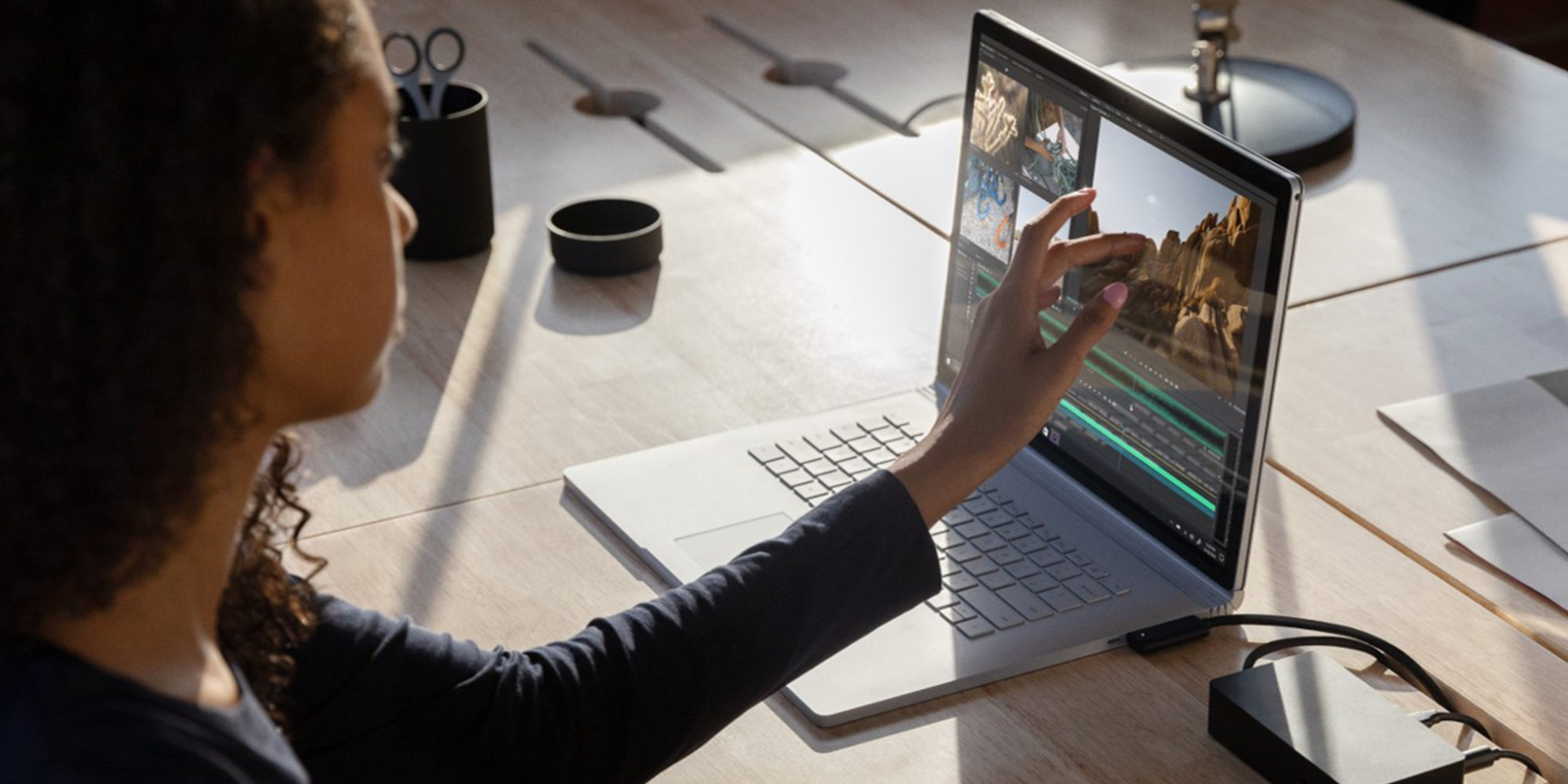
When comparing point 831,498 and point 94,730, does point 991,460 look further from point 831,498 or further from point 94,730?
point 94,730

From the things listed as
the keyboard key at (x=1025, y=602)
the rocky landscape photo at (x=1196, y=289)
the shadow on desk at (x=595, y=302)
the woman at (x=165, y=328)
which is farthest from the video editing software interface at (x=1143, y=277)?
the woman at (x=165, y=328)

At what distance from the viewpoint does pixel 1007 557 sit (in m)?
1.21

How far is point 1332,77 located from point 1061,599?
1.18 m

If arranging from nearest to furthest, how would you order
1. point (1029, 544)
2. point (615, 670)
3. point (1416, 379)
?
point (615, 670) → point (1029, 544) → point (1416, 379)

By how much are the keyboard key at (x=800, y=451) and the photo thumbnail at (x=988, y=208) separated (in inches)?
7.8

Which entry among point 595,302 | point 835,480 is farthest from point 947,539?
point 595,302

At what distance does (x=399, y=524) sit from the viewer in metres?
1.26

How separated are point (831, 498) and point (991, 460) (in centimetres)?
10

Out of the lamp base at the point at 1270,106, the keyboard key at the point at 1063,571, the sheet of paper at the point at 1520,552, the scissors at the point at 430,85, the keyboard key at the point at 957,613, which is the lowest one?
the keyboard key at the point at 957,613

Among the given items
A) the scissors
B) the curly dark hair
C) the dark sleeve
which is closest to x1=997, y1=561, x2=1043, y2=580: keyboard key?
the dark sleeve

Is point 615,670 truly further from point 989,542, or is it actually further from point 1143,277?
point 1143,277

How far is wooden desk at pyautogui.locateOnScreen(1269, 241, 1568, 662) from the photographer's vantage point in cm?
123

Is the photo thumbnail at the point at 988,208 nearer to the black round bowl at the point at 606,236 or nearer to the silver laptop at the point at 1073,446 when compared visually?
the silver laptop at the point at 1073,446

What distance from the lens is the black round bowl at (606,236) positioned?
1.64 m
